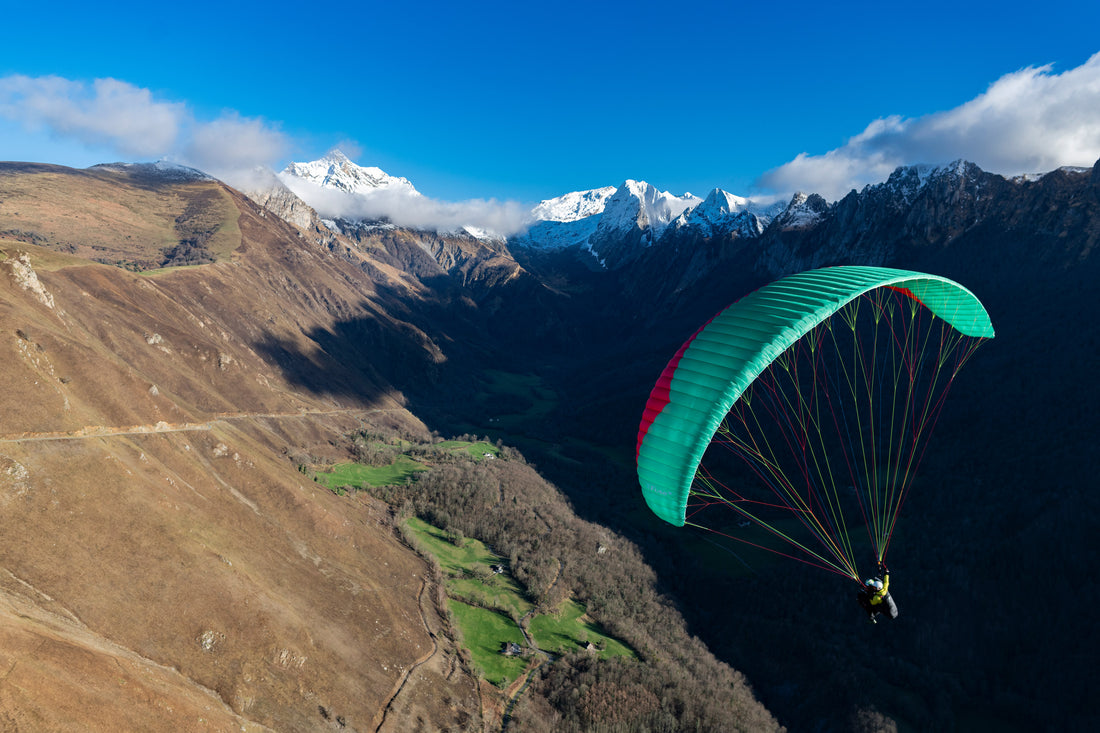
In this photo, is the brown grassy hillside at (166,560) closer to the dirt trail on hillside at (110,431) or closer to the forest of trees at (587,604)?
the dirt trail on hillside at (110,431)

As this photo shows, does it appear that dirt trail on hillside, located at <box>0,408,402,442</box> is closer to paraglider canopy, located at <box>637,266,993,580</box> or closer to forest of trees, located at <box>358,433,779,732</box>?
forest of trees, located at <box>358,433,779,732</box>

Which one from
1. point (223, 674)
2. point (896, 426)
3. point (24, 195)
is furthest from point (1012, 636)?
point (24, 195)

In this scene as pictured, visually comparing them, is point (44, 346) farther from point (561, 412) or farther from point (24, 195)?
point (24, 195)

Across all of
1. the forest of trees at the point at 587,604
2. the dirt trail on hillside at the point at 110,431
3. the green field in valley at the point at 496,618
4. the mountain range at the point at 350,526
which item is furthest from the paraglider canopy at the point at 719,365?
the dirt trail on hillside at the point at 110,431

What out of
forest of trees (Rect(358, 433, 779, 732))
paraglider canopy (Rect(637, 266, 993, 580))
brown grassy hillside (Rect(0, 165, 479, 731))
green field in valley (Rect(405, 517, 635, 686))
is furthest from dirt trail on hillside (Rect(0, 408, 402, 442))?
paraglider canopy (Rect(637, 266, 993, 580))

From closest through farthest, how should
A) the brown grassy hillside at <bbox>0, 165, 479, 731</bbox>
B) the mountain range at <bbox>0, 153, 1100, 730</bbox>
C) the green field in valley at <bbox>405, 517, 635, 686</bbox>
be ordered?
the brown grassy hillside at <bbox>0, 165, 479, 731</bbox>
the mountain range at <bbox>0, 153, 1100, 730</bbox>
the green field in valley at <bbox>405, 517, 635, 686</bbox>

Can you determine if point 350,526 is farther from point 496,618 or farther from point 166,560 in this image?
point 166,560

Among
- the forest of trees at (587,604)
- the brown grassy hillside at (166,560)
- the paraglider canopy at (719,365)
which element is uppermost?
the paraglider canopy at (719,365)
